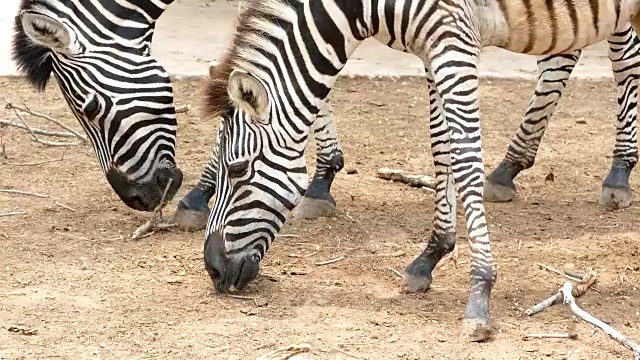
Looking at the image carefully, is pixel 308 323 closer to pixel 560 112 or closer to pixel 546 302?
pixel 546 302

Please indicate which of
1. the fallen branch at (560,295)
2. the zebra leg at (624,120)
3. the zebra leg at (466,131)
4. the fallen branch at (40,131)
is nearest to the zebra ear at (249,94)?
the zebra leg at (466,131)

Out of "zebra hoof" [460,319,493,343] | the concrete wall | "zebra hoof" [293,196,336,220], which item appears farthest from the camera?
the concrete wall

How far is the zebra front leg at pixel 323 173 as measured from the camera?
8688 millimetres

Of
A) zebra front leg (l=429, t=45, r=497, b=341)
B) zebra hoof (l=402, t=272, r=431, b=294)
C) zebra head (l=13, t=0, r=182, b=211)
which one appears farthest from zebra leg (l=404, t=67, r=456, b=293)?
zebra head (l=13, t=0, r=182, b=211)

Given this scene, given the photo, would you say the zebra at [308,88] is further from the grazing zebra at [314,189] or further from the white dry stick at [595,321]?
the grazing zebra at [314,189]

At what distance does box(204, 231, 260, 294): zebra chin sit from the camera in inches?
264

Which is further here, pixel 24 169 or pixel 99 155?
pixel 24 169

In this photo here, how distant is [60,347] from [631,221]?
4.82m

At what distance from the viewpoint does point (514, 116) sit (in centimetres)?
1144

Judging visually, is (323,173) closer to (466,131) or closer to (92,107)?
(92,107)

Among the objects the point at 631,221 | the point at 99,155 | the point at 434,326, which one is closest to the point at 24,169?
the point at 99,155

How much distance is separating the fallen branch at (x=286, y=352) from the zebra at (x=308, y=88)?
95cm

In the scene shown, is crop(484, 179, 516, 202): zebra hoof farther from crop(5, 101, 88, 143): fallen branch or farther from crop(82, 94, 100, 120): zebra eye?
crop(5, 101, 88, 143): fallen branch

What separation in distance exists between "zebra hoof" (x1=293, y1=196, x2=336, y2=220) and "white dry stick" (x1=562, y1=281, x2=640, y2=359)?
2.51 m
